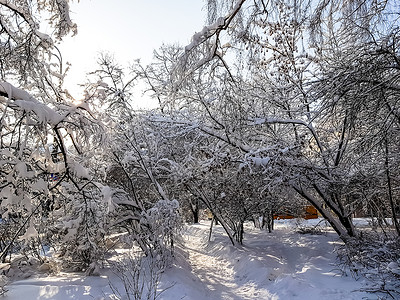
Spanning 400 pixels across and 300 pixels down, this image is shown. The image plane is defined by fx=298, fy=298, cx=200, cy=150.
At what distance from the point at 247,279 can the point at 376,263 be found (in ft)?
12.5

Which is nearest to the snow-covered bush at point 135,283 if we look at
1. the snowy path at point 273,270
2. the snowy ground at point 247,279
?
the snowy ground at point 247,279

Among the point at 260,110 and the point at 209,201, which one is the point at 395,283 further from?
the point at 209,201

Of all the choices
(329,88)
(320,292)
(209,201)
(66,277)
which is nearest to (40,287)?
(66,277)

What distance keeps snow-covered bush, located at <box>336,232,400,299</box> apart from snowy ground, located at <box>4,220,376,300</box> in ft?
0.83

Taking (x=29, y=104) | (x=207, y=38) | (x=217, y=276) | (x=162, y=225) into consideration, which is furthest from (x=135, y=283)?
(x=217, y=276)

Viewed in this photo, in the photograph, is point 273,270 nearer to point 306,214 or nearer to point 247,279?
point 247,279

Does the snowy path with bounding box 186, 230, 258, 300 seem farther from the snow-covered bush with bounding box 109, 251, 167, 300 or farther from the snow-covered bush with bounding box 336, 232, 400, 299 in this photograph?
the snow-covered bush with bounding box 336, 232, 400, 299

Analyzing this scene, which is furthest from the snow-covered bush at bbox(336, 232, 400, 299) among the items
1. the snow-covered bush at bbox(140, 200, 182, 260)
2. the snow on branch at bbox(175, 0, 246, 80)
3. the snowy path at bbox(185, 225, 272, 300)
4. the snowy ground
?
the snow on branch at bbox(175, 0, 246, 80)

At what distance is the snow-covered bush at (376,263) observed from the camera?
5336 mm

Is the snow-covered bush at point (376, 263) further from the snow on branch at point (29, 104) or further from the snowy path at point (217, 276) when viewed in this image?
the snow on branch at point (29, 104)

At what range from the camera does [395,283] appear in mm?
5328

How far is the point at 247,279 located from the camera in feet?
29.2

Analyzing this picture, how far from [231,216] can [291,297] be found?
6794 mm

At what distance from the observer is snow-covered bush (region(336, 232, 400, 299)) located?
5336 millimetres
